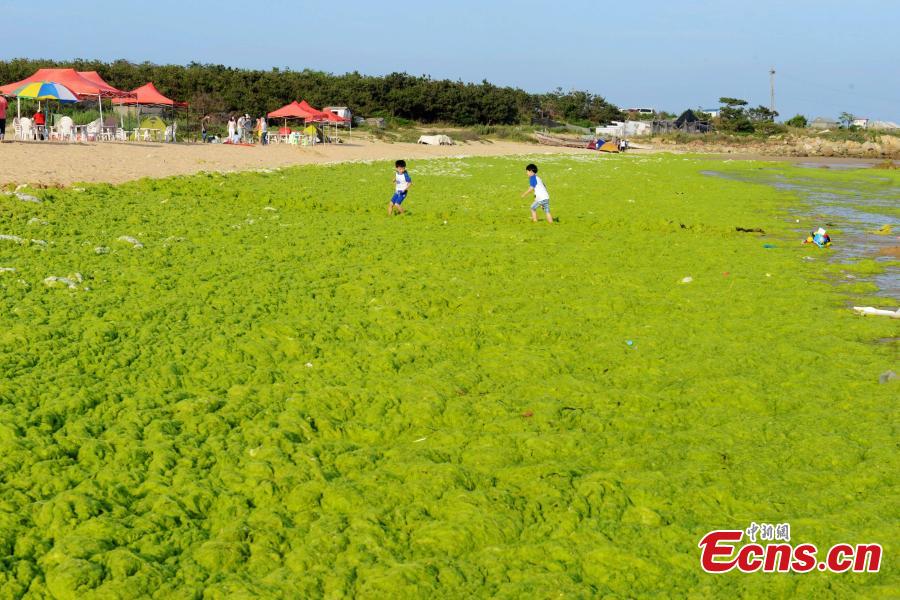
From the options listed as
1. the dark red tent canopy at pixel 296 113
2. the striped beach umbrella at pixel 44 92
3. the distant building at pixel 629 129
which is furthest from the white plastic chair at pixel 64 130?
the distant building at pixel 629 129

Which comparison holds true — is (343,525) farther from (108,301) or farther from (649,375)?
(108,301)

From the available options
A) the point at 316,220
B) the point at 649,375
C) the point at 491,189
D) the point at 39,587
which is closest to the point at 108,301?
the point at 39,587

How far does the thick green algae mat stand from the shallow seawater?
4235 mm

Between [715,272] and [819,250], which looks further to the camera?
[819,250]

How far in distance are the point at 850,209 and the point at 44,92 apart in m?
28.0

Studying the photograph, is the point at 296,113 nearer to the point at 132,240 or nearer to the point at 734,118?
the point at 132,240

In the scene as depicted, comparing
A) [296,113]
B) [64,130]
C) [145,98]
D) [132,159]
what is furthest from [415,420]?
[296,113]

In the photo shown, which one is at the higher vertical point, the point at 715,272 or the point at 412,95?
the point at 412,95

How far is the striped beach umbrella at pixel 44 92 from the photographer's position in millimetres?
30516

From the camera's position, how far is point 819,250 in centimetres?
1616

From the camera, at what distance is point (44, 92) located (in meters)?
30.6

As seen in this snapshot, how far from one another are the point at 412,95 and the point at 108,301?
2642 inches

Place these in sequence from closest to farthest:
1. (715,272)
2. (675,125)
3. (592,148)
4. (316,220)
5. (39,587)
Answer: (39,587) → (715,272) → (316,220) → (592,148) → (675,125)

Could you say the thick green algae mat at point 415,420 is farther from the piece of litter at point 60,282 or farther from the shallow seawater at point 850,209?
the shallow seawater at point 850,209
